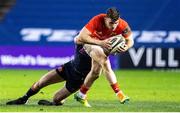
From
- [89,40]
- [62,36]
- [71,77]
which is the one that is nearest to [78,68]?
[71,77]

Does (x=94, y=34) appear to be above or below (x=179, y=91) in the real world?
above

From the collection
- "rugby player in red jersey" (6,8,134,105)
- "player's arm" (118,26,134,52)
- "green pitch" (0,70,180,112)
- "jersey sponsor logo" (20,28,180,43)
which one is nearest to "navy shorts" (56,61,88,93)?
"rugby player in red jersey" (6,8,134,105)

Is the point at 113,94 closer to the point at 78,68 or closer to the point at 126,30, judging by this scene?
→ the point at 78,68

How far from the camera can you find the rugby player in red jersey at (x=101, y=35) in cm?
1244

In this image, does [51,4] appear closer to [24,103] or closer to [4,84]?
[4,84]

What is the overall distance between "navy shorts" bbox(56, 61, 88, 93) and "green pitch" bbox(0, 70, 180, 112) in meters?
0.31

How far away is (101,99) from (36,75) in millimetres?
7272

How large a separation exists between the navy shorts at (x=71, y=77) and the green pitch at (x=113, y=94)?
0.31 m

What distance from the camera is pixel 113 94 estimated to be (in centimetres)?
1664

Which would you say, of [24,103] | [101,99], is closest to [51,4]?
[101,99]

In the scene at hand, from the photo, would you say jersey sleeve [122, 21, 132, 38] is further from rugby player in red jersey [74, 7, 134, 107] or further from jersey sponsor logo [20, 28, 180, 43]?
jersey sponsor logo [20, 28, 180, 43]

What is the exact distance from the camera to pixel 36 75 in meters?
22.1

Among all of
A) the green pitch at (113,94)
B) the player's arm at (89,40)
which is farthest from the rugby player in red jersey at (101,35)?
the green pitch at (113,94)

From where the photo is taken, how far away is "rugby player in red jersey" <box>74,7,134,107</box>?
490 inches
